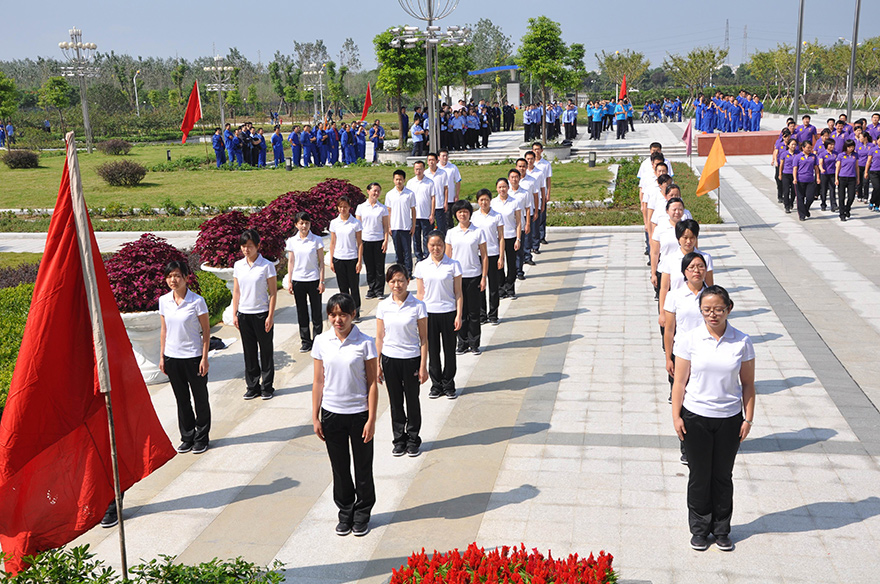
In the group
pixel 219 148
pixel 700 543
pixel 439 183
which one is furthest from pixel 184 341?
pixel 219 148

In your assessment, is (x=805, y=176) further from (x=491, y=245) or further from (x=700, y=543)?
(x=700, y=543)

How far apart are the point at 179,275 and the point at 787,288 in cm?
908

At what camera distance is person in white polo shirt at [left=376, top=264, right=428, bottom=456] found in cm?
669

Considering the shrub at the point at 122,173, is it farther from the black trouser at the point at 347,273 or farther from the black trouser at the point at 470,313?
the black trouser at the point at 470,313

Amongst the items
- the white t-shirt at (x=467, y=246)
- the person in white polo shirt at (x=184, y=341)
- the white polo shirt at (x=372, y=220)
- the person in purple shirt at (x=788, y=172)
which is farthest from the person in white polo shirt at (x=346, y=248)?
the person in purple shirt at (x=788, y=172)

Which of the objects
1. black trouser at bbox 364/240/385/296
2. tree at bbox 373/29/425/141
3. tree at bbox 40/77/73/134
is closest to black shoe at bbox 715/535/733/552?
black trouser at bbox 364/240/385/296

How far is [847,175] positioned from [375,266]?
1100 centimetres

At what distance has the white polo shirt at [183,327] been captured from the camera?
7.06m

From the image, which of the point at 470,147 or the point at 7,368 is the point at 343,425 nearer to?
the point at 7,368

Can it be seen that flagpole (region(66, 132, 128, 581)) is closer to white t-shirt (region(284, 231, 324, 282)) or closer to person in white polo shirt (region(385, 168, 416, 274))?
white t-shirt (region(284, 231, 324, 282))

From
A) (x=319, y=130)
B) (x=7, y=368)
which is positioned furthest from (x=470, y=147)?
(x=7, y=368)

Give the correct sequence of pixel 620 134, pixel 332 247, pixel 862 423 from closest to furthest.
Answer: pixel 862 423
pixel 332 247
pixel 620 134

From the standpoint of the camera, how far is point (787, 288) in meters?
12.2

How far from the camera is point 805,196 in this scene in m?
17.8
